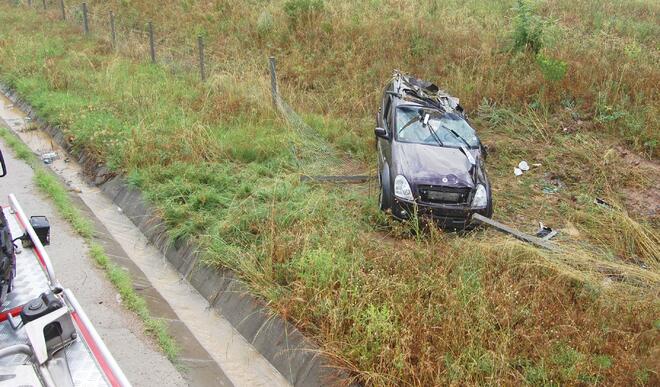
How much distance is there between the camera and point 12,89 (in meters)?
14.5

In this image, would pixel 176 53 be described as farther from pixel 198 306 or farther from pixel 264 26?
pixel 198 306

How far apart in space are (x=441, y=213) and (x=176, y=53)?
11.0m

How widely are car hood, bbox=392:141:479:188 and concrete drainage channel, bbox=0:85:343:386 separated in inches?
118

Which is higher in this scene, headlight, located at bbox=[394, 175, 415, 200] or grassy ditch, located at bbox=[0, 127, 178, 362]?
headlight, located at bbox=[394, 175, 415, 200]

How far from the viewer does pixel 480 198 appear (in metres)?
8.14

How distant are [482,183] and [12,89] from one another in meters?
12.3

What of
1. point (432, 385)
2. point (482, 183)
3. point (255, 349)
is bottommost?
point (255, 349)

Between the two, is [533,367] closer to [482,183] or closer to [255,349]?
[255,349]

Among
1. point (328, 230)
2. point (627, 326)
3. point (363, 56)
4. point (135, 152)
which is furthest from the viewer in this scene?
point (363, 56)

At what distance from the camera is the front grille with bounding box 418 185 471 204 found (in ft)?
26.3

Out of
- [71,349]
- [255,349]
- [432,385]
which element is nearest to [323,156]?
[255,349]

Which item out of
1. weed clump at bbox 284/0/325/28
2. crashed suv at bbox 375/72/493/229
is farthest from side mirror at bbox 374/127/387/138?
weed clump at bbox 284/0/325/28

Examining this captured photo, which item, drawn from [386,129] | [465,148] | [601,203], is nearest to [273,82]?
[386,129]

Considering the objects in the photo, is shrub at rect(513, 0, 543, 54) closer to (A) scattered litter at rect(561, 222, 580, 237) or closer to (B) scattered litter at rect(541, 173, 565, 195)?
(B) scattered litter at rect(541, 173, 565, 195)
